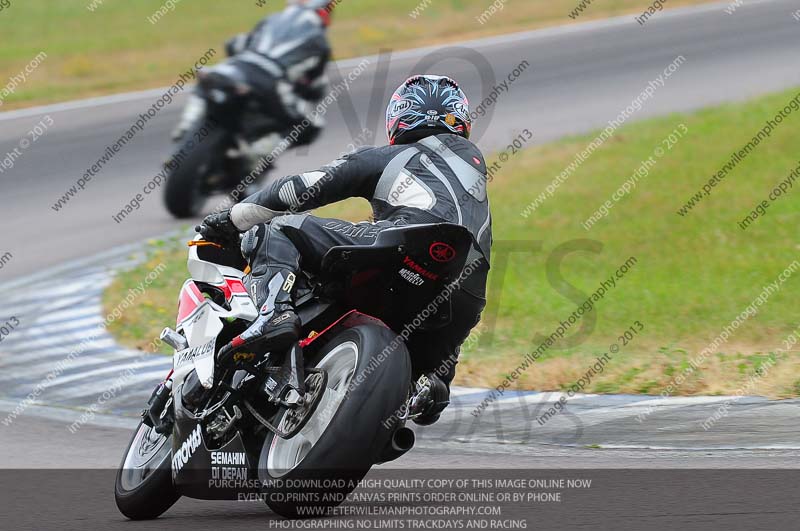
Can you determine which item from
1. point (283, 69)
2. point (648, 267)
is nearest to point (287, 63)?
point (283, 69)

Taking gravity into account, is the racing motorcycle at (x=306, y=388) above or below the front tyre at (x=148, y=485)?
above

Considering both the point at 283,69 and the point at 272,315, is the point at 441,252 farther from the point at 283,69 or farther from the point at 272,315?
the point at 283,69

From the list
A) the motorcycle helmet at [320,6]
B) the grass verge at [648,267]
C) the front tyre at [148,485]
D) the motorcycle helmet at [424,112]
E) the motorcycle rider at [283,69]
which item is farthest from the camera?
the motorcycle helmet at [320,6]

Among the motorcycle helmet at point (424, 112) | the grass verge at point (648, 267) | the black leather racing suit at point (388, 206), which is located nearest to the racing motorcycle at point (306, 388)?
the black leather racing suit at point (388, 206)

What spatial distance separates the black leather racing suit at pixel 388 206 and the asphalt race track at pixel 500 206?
0.95m

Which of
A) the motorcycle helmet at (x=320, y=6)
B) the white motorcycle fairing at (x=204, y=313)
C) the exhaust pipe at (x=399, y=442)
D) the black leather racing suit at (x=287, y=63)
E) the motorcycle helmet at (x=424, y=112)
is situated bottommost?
the black leather racing suit at (x=287, y=63)

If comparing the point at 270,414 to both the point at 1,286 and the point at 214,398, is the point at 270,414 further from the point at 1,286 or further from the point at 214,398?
the point at 1,286

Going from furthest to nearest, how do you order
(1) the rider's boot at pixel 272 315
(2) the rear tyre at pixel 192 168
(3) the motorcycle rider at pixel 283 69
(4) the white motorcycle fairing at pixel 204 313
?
(3) the motorcycle rider at pixel 283 69
(2) the rear tyre at pixel 192 168
(4) the white motorcycle fairing at pixel 204 313
(1) the rider's boot at pixel 272 315

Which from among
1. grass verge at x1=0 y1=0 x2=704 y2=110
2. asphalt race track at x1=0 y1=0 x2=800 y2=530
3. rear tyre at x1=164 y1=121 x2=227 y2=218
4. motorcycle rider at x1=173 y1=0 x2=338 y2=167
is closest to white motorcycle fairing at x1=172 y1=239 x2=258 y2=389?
asphalt race track at x1=0 y1=0 x2=800 y2=530

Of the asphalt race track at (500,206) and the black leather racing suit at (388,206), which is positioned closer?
the black leather racing suit at (388,206)

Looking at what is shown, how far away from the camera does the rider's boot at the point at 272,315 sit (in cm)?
521

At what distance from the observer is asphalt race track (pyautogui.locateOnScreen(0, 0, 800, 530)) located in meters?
5.75

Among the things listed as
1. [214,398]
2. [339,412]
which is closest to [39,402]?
[214,398]

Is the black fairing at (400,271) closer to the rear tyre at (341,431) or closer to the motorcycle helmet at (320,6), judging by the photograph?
the rear tyre at (341,431)
